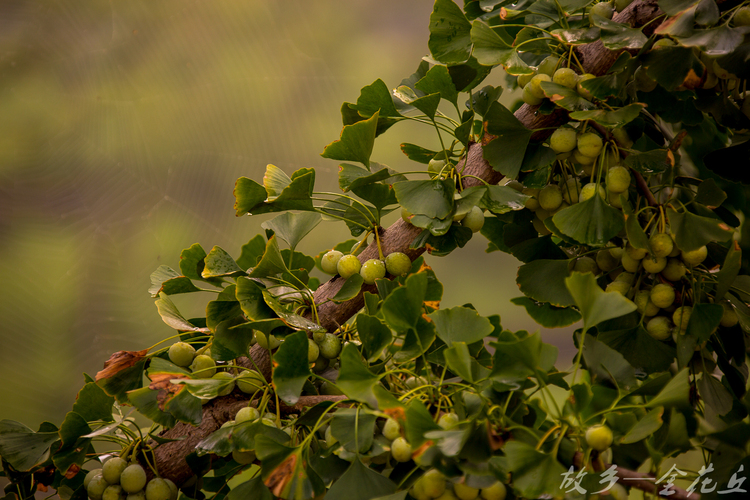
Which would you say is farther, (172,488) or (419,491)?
(172,488)

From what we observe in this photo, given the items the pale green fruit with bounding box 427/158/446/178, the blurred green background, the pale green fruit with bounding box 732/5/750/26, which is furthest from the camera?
the blurred green background

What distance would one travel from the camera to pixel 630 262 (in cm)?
46

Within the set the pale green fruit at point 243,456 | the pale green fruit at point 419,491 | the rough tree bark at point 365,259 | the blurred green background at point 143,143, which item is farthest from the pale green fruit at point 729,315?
the blurred green background at point 143,143

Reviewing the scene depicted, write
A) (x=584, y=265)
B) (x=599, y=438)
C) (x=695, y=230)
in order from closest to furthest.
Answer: (x=599, y=438) → (x=695, y=230) → (x=584, y=265)

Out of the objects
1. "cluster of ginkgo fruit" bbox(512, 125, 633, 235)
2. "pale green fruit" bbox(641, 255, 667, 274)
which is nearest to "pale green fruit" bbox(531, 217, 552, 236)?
"cluster of ginkgo fruit" bbox(512, 125, 633, 235)

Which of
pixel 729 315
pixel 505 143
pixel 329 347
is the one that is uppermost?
pixel 505 143

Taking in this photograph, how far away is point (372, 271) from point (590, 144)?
0.23m

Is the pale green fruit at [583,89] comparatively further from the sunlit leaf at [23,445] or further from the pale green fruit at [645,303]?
the sunlit leaf at [23,445]

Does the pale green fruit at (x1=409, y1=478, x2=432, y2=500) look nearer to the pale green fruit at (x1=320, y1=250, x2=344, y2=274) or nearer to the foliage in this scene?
the foliage

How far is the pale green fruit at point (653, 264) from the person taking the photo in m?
0.44

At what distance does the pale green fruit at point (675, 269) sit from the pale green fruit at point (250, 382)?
380mm

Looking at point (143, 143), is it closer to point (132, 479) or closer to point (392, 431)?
point (132, 479)

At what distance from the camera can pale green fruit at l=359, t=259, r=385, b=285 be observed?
47 centimetres

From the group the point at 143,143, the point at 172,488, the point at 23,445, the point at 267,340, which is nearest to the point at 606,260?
the point at 267,340
